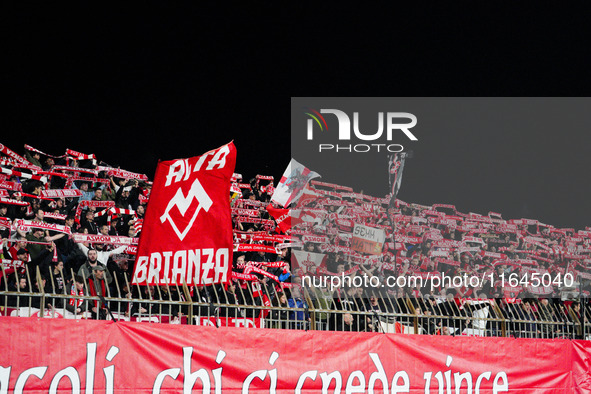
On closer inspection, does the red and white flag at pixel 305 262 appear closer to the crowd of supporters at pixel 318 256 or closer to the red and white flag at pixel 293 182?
the crowd of supporters at pixel 318 256

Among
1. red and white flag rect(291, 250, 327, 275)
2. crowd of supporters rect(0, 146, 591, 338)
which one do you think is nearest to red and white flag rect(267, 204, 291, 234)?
crowd of supporters rect(0, 146, 591, 338)

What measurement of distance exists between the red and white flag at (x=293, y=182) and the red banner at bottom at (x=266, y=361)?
29.4ft

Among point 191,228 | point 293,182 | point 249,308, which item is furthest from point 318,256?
point 191,228

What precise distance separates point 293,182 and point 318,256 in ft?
9.04

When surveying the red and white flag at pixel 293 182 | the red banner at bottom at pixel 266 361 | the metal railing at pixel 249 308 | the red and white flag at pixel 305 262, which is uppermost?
the red and white flag at pixel 293 182

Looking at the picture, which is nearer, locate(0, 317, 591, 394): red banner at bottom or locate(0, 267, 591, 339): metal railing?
locate(0, 317, 591, 394): red banner at bottom

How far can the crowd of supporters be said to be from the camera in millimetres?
9688

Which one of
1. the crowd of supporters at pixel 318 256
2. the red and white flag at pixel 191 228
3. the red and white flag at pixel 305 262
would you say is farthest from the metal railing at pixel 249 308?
the red and white flag at pixel 305 262

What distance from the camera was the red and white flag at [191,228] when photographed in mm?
7750

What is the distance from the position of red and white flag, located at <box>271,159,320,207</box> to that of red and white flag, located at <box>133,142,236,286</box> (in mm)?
9391

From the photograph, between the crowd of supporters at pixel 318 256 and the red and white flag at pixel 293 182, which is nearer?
the crowd of supporters at pixel 318 256

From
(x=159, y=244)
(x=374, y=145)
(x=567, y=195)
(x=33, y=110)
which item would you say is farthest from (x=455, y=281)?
(x=33, y=110)

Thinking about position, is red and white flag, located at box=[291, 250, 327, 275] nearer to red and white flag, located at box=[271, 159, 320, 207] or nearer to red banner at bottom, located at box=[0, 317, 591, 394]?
red and white flag, located at box=[271, 159, 320, 207]

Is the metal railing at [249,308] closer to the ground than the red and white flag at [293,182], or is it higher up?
closer to the ground
